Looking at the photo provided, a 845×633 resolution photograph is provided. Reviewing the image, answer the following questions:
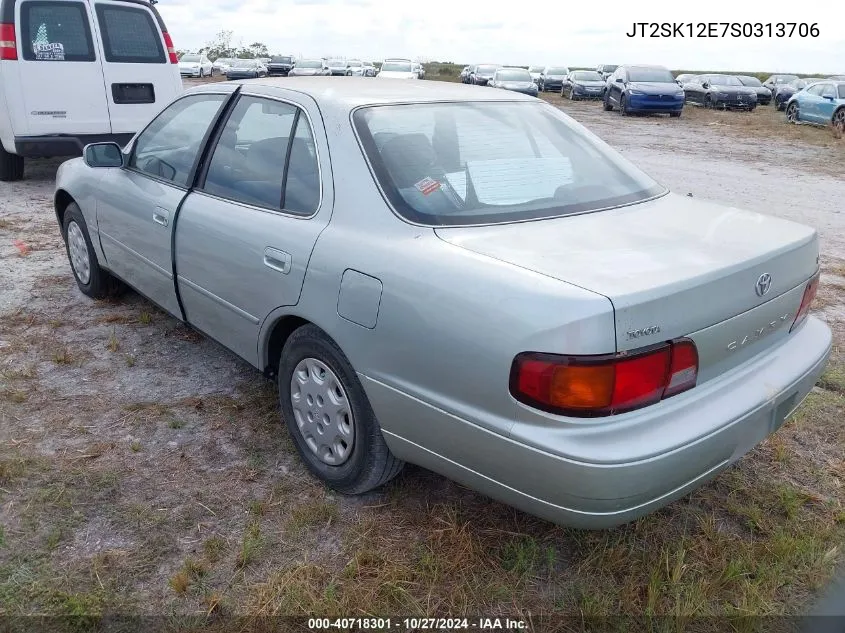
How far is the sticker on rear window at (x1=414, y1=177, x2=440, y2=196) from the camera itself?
8.82ft

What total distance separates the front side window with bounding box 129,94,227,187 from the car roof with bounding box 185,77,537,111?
0.52ft

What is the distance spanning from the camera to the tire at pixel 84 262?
4777 millimetres

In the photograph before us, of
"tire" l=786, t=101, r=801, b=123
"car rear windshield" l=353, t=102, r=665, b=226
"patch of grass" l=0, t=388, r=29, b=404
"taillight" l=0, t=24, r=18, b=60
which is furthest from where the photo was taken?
"tire" l=786, t=101, r=801, b=123

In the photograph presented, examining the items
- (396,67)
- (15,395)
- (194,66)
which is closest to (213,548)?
(15,395)

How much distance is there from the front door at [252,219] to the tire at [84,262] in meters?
1.46

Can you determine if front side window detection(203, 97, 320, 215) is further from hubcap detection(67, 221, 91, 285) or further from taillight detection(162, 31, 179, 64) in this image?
taillight detection(162, 31, 179, 64)

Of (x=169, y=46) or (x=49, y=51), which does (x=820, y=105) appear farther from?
(x=49, y=51)

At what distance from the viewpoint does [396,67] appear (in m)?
29.6

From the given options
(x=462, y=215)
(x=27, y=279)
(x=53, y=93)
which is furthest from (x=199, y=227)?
(x=53, y=93)

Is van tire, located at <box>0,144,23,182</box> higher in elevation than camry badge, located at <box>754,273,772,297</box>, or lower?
lower

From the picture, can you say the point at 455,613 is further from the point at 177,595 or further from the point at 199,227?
the point at 199,227

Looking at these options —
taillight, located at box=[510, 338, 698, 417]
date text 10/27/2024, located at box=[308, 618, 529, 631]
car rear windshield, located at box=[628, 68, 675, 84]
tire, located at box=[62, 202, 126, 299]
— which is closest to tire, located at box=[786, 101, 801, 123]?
car rear windshield, located at box=[628, 68, 675, 84]

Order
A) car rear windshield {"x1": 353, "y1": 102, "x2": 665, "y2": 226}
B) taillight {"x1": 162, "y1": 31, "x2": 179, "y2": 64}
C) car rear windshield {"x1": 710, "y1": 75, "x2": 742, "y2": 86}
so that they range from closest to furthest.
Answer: car rear windshield {"x1": 353, "y1": 102, "x2": 665, "y2": 226} < taillight {"x1": 162, "y1": 31, "x2": 179, "y2": 64} < car rear windshield {"x1": 710, "y1": 75, "x2": 742, "y2": 86}

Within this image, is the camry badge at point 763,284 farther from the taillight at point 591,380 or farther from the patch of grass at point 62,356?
the patch of grass at point 62,356
